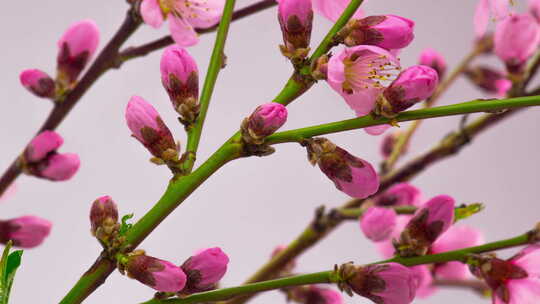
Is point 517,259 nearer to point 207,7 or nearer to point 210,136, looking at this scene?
point 207,7

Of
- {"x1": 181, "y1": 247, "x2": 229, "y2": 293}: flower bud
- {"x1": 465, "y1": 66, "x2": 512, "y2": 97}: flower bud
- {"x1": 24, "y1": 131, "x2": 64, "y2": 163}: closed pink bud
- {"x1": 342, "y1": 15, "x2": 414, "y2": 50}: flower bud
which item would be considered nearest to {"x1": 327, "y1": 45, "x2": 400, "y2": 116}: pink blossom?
{"x1": 342, "y1": 15, "x2": 414, "y2": 50}: flower bud

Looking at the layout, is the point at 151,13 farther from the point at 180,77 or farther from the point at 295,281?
the point at 295,281

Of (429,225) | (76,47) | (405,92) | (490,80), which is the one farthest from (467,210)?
(490,80)

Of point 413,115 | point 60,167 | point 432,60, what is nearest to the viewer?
point 413,115

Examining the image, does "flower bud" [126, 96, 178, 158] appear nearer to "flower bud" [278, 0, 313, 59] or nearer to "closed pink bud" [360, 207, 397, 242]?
"flower bud" [278, 0, 313, 59]

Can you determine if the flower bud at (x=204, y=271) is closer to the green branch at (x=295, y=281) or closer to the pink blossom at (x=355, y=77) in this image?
the green branch at (x=295, y=281)
